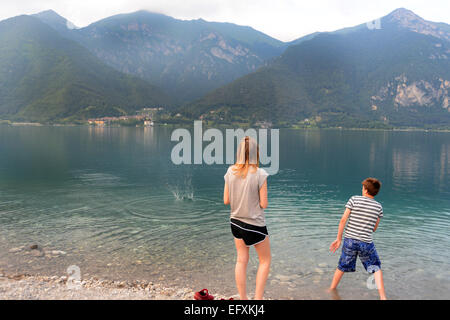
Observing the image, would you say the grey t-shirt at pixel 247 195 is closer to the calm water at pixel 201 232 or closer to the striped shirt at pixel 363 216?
the striped shirt at pixel 363 216

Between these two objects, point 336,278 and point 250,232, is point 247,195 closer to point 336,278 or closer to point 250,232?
point 250,232

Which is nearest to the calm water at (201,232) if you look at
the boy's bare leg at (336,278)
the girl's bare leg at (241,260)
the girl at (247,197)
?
the boy's bare leg at (336,278)

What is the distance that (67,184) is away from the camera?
28781 mm

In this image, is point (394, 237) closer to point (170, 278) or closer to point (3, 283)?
point (170, 278)

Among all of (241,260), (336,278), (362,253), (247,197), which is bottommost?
(336,278)

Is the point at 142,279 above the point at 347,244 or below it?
below

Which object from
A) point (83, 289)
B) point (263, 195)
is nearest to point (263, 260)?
point (263, 195)

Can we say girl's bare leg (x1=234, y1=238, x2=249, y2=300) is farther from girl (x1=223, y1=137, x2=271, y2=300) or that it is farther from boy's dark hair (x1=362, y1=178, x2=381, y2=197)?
boy's dark hair (x1=362, y1=178, x2=381, y2=197)

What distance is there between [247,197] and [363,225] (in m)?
2.89

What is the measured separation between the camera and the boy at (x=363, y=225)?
7430 mm

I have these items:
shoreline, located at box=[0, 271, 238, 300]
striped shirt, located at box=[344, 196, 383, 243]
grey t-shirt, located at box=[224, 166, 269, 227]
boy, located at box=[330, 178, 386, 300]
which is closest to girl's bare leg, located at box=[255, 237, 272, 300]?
grey t-shirt, located at box=[224, 166, 269, 227]

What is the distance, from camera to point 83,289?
29.7 feet
